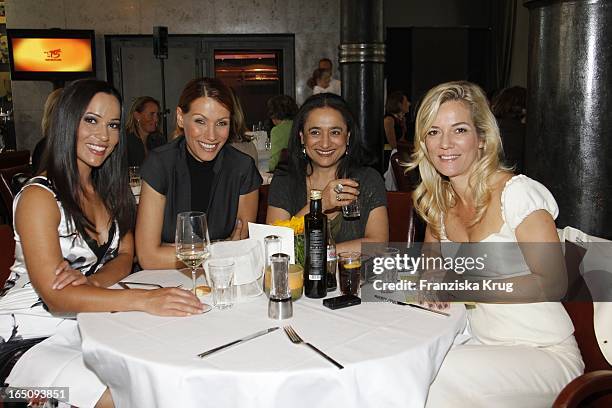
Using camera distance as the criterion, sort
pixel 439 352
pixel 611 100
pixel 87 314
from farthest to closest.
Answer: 1. pixel 611 100
2. pixel 87 314
3. pixel 439 352

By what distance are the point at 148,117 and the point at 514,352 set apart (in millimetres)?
5241

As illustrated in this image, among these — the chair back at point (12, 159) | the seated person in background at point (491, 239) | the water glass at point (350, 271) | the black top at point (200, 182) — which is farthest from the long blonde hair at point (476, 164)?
the chair back at point (12, 159)

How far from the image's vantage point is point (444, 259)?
2.44 m

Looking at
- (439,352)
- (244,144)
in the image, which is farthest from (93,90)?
(244,144)

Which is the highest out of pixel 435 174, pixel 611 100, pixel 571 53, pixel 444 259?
pixel 571 53

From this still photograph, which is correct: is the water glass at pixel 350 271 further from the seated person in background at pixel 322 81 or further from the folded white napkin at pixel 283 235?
the seated person in background at pixel 322 81

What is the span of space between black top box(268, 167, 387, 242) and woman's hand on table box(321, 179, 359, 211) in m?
0.16

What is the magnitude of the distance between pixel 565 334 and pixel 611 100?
1.32 meters

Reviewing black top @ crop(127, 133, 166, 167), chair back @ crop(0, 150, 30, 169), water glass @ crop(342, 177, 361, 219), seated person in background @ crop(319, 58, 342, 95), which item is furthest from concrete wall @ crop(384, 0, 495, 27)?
water glass @ crop(342, 177, 361, 219)

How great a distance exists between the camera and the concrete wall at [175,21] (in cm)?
1096

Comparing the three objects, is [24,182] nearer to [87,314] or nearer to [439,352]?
[87,314]

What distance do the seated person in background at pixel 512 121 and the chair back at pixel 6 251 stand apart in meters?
4.17

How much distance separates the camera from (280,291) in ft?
6.23

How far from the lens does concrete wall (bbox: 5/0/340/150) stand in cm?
1096
